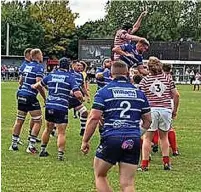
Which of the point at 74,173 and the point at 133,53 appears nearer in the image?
the point at 74,173

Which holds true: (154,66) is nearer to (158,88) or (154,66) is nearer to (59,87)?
(158,88)

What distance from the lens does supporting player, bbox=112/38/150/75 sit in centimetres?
1262

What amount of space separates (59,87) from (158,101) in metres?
2.00

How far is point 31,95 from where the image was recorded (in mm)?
14266

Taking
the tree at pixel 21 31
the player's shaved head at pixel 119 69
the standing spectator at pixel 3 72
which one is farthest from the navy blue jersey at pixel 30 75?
the tree at pixel 21 31

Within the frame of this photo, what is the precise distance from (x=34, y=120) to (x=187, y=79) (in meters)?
61.8

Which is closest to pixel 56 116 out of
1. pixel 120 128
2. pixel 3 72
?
pixel 120 128

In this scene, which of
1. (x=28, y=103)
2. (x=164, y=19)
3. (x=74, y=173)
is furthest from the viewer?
(x=164, y=19)

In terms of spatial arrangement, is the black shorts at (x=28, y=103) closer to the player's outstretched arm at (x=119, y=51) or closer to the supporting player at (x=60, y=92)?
the supporting player at (x=60, y=92)

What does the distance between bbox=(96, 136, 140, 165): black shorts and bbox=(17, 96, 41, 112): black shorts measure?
6.16 m

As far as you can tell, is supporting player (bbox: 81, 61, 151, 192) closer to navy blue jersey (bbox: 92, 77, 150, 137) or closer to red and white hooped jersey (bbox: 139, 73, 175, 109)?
navy blue jersey (bbox: 92, 77, 150, 137)

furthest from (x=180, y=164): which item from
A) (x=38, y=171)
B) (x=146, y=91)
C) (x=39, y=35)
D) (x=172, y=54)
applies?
(x=39, y=35)

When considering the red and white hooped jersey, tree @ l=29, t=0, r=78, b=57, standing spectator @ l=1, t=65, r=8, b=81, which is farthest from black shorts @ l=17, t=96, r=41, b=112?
tree @ l=29, t=0, r=78, b=57

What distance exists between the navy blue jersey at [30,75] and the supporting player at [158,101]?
2812mm
